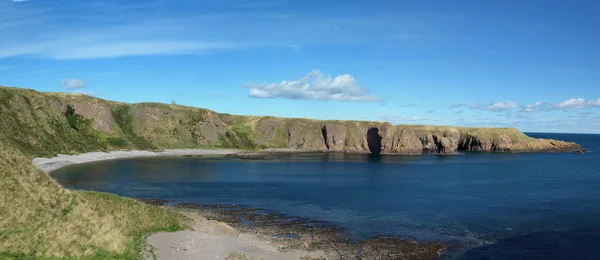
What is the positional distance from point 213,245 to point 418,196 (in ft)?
164

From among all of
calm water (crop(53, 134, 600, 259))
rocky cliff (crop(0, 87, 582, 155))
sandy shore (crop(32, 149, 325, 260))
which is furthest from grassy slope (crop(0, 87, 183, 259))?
rocky cliff (crop(0, 87, 582, 155))

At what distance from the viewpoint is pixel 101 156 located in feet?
446

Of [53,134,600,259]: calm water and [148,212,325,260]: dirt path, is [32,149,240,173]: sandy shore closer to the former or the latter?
[53,134,600,259]: calm water

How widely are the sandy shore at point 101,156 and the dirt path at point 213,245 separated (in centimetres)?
5955

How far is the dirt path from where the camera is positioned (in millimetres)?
32787

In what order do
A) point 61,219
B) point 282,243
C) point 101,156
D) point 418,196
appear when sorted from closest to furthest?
point 61,219 < point 282,243 < point 418,196 < point 101,156

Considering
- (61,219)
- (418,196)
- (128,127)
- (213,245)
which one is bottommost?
(418,196)

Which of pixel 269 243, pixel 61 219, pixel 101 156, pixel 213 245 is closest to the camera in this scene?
pixel 61 219

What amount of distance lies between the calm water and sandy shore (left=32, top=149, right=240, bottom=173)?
555cm

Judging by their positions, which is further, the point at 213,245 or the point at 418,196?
the point at 418,196

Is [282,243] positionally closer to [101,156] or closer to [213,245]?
[213,245]

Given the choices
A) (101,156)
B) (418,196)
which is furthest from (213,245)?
(101,156)

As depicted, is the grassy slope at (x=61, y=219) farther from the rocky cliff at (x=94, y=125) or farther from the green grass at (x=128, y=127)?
the green grass at (x=128, y=127)

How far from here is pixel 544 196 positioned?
76.4 meters
